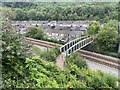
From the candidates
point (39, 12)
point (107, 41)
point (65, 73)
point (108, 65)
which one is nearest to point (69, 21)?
point (39, 12)

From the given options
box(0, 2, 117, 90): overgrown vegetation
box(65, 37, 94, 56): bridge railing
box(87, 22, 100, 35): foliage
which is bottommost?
box(65, 37, 94, 56): bridge railing

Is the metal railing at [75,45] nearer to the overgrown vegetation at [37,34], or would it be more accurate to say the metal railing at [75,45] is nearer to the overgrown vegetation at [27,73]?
the overgrown vegetation at [37,34]

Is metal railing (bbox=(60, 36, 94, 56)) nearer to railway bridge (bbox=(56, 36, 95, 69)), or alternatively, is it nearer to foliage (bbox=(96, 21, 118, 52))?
railway bridge (bbox=(56, 36, 95, 69))

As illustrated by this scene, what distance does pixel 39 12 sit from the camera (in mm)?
10320

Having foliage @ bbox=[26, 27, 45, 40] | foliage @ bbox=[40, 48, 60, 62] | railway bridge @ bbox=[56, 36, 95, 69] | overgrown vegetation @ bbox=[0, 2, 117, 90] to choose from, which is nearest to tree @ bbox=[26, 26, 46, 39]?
foliage @ bbox=[26, 27, 45, 40]

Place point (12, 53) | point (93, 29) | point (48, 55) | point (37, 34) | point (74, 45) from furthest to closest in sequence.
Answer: point (37, 34) < point (93, 29) < point (74, 45) < point (48, 55) < point (12, 53)

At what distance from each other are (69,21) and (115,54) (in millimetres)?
4060

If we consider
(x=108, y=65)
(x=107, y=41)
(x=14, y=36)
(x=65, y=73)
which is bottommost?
(x=108, y=65)

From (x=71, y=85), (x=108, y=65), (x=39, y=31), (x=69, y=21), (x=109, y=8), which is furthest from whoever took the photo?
(x=69, y=21)

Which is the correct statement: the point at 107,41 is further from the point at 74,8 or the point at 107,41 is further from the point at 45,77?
the point at 45,77

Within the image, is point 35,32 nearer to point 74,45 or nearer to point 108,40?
point 74,45

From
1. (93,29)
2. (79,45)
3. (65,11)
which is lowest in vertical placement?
(79,45)

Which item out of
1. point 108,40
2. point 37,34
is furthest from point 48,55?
point 37,34

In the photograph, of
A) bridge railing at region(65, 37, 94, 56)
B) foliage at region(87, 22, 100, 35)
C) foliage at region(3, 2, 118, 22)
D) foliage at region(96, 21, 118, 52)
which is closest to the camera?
bridge railing at region(65, 37, 94, 56)
